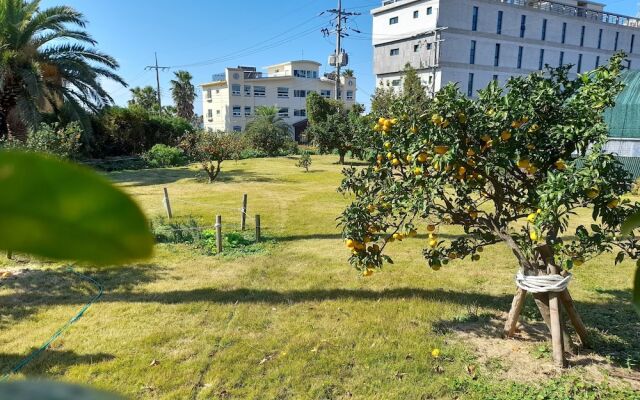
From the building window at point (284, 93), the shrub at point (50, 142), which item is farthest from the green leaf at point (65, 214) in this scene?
the building window at point (284, 93)

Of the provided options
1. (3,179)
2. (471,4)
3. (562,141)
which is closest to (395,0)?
(471,4)

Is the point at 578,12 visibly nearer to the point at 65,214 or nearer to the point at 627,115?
the point at 627,115

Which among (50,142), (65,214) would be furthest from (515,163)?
(50,142)

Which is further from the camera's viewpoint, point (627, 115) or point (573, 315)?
point (627, 115)

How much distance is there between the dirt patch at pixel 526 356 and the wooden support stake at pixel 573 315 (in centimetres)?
11

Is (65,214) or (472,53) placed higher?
(472,53)

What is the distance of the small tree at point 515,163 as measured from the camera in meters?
3.40

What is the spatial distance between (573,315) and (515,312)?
520mm

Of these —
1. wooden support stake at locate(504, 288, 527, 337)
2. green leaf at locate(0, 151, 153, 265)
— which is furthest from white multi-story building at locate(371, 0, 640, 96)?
green leaf at locate(0, 151, 153, 265)

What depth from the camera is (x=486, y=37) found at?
4194 centimetres

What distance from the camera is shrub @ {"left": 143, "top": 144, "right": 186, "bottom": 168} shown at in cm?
2334

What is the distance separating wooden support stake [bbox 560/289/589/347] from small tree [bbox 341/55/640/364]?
0.32 metres

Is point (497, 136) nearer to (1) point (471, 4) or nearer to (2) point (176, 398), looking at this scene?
(2) point (176, 398)

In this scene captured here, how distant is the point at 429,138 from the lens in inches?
143
